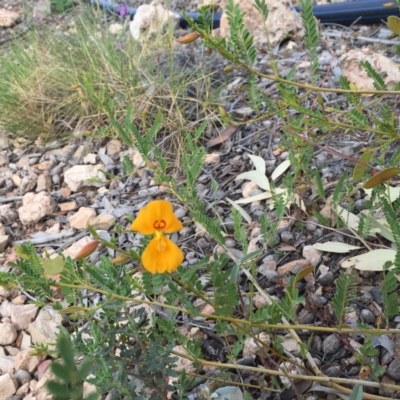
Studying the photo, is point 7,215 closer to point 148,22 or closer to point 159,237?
point 159,237

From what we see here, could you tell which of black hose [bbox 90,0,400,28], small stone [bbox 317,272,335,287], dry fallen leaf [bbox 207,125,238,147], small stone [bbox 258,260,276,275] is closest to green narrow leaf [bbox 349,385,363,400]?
small stone [bbox 317,272,335,287]

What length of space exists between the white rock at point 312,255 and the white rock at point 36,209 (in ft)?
3.80

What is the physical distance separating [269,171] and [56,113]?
4.24 ft

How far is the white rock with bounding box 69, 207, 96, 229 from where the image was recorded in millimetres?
2062

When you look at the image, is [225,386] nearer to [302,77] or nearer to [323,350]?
[323,350]

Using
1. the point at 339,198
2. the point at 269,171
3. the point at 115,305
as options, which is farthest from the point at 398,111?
the point at 115,305

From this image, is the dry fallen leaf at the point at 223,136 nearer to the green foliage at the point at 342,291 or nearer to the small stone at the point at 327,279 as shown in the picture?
the small stone at the point at 327,279

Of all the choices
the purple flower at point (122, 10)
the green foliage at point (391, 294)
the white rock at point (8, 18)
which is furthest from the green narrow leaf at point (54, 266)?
the white rock at point (8, 18)

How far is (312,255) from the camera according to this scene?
1.56 metres

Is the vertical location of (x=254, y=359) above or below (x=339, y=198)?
below

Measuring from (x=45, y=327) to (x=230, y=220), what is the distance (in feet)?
2.37

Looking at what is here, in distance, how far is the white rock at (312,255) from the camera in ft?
5.08

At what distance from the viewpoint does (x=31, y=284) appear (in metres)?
1.01

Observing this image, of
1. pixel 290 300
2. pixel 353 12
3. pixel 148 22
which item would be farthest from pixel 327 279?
pixel 148 22
